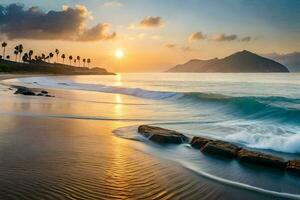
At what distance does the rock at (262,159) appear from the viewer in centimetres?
1004

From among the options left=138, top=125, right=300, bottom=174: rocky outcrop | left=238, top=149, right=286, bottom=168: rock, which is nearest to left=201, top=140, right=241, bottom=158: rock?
left=138, top=125, right=300, bottom=174: rocky outcrop

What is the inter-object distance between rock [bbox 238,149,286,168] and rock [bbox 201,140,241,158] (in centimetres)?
31

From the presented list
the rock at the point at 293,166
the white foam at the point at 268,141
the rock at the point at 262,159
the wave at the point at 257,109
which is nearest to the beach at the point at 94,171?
the rock at the point at 262,159

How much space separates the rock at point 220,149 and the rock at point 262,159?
1.03ft

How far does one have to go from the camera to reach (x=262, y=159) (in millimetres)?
10289

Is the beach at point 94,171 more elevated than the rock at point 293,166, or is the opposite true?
the rock at point 293,166

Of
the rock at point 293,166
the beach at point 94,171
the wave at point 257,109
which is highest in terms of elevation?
the wave at point 257,109

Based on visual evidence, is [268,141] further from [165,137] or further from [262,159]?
[165,137]

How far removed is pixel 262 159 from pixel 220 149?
1.46m

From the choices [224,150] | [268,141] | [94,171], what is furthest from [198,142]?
[94,171]

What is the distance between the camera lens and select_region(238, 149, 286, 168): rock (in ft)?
32.9

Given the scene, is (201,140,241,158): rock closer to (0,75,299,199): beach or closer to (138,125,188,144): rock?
(0,75,299,199): beach

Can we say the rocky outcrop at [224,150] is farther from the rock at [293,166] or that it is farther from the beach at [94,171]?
Answer: the beach at [94,171]

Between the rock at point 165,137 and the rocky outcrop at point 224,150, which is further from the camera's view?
the rock at point 165,137
